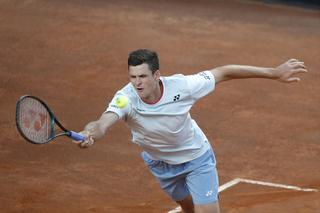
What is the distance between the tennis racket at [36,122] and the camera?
7.37 meters

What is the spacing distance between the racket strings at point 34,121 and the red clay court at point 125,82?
3520 millimetres

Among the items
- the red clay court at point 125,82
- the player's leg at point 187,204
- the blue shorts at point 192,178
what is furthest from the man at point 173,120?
the red clay court at point 125,82

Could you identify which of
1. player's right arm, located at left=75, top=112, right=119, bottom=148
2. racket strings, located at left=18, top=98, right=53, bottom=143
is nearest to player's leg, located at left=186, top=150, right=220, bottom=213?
player's right arm, located at left=75, top=112, right=119, bottom=148

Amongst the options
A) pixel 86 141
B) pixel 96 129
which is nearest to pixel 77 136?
pixel 86 141

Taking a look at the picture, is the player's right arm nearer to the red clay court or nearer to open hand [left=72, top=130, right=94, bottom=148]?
open hand [left=72, top=130, right=94, bottom=148]

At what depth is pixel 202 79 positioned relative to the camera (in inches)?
344

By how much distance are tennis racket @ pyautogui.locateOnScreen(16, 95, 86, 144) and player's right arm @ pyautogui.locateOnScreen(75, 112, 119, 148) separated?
6 centimetres

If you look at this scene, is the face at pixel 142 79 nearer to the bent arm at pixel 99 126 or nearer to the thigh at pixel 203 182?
the bent arm at pixel 99 126

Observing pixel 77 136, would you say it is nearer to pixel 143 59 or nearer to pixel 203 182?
pixel 143 59

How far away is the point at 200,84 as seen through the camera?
8711mm

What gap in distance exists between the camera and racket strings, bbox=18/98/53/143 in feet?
24.3

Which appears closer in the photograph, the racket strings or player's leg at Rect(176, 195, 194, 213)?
the racket strings

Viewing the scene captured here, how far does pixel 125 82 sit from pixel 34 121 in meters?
8.77

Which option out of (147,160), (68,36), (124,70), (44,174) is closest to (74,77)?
(124,70)
